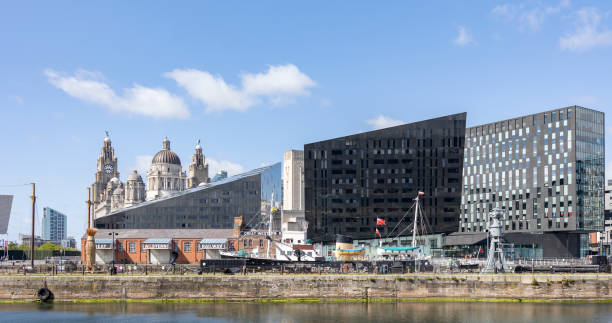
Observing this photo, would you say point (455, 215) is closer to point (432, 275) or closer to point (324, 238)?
point (324, 238)

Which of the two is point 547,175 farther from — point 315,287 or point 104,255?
point 104,255

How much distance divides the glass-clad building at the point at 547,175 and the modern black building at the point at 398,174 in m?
10.7

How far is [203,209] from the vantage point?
134m

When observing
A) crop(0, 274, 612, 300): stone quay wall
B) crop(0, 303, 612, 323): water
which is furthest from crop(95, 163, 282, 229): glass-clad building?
crop(0, 303, 612, 323): water

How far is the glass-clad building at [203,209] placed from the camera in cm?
12950

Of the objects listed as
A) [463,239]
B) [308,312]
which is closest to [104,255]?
[463,239]

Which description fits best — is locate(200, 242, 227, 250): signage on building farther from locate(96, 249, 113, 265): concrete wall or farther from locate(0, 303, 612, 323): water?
locate(0, 303, 612, 323): water

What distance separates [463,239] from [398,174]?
54.2 ft

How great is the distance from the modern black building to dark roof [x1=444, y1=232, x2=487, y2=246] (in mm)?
1941

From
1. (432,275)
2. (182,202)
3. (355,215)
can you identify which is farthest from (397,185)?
(432,275)

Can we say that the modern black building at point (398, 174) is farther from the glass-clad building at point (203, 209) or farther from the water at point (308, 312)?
the water at point (308, 312)

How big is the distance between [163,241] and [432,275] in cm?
6253

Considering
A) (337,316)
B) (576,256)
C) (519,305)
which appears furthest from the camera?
(576,256)

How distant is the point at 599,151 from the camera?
398 ft
